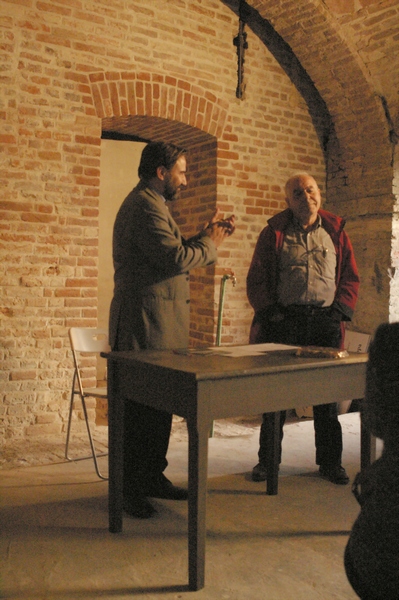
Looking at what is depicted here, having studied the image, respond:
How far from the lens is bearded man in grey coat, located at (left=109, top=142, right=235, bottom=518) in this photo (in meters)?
3.09

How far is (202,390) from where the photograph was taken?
238 centimetres

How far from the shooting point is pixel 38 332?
452 centimetres

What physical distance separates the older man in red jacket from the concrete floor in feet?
1.15

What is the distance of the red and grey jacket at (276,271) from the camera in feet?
12.4

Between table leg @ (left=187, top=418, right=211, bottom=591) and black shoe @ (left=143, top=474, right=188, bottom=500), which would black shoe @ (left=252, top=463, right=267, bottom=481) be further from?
table leg @ (left=187, top=418, right=211, bottom=591)

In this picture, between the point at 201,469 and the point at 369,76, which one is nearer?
the point at 201,469

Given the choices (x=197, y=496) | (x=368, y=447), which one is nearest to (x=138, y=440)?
(x=197, y=496)

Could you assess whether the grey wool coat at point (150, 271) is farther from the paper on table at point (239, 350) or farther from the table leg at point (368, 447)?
the table leg at point (368, 447)

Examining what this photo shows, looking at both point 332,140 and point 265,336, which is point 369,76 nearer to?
point 332,140

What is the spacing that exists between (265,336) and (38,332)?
1.74 meters

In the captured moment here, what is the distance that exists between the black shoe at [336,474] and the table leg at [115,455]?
1469mm

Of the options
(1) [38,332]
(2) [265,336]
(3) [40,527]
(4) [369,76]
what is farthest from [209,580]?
(4) [369,76]

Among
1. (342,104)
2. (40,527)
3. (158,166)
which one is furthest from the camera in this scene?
(342,104)

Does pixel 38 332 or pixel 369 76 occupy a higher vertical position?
pixel 369 76
